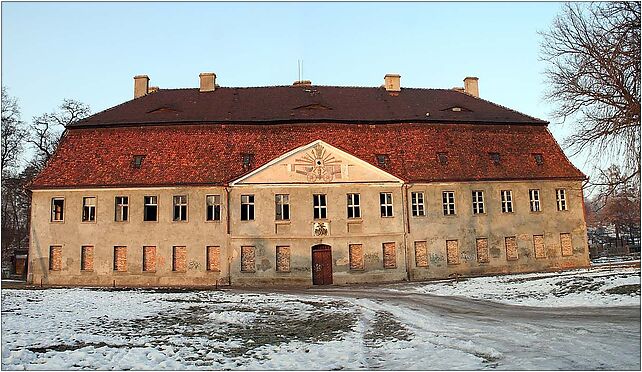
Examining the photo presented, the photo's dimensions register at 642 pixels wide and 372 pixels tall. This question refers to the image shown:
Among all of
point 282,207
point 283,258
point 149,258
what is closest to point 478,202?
point 282,207

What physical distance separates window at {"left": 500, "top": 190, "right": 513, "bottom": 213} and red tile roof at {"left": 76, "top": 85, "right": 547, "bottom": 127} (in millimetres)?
4815

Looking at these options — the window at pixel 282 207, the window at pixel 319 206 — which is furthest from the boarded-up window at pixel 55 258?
the window at pixel 319 206

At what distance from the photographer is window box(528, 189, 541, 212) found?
30719mm

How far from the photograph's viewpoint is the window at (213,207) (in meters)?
28.8

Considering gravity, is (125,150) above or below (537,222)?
above

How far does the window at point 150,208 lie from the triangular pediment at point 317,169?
452 centimetres

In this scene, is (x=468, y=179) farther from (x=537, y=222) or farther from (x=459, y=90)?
(x=459, y=90)

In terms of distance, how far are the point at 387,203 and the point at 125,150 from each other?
15.5m

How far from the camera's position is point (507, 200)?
30.4 m

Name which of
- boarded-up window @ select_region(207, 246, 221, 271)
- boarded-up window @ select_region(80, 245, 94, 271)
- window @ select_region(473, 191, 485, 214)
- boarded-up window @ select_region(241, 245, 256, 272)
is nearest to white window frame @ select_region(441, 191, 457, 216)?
window @ select_region(473, 191, 485, 214)

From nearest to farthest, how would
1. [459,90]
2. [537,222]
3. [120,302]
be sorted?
Answer: [120,302] < [537,222] < [459,90]

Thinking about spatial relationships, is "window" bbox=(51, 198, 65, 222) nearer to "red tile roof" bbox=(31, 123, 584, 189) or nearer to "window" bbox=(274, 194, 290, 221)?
"red tile roof" bbox=(31, 123, 584, 189)

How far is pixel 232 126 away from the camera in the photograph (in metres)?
30.9

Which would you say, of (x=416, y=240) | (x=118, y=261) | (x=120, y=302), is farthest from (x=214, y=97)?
(x=120, y=302)
